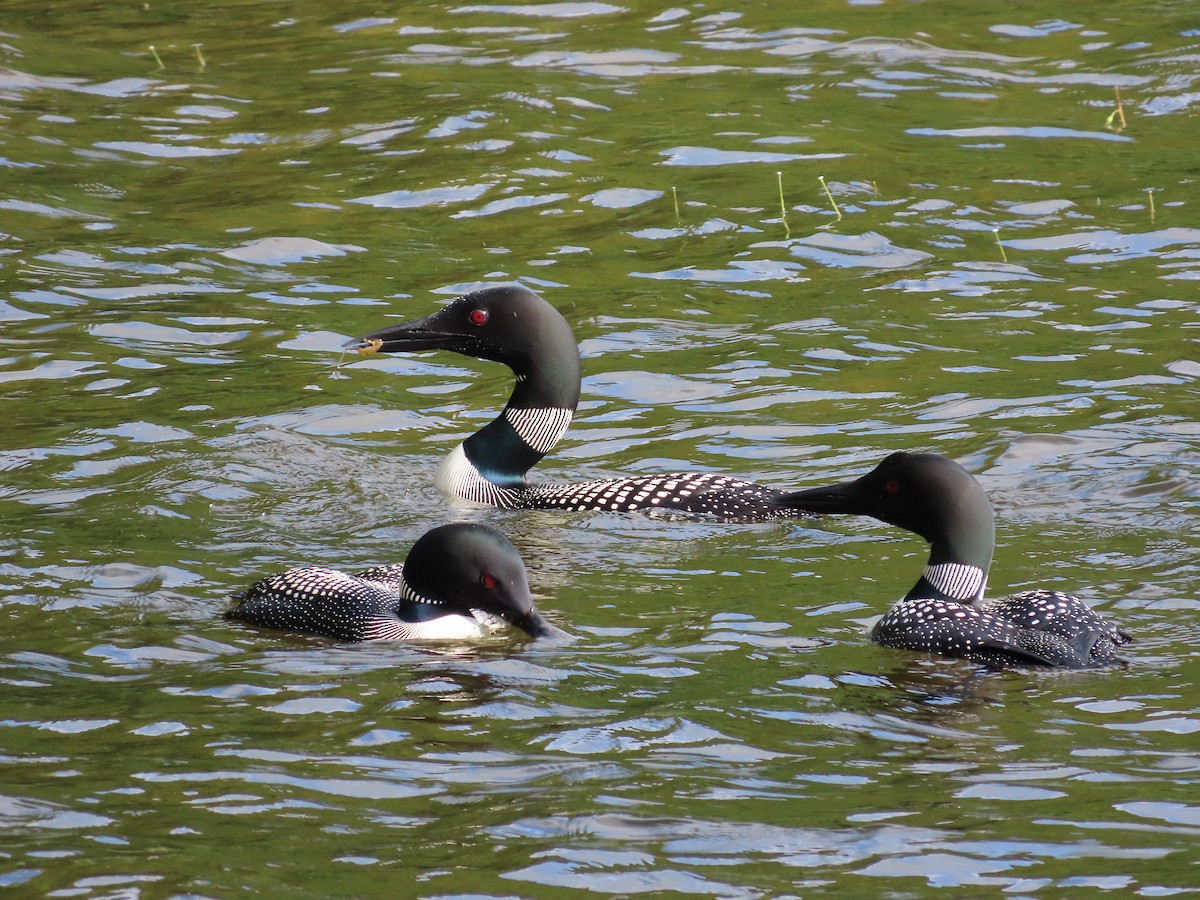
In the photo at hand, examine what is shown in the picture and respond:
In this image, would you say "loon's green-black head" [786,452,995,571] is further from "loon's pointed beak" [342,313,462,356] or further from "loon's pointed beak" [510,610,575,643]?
"loon's pointed beak" [342,313,462,356]

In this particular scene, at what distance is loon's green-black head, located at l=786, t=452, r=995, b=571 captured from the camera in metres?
6.11

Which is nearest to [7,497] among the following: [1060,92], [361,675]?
[361,675]

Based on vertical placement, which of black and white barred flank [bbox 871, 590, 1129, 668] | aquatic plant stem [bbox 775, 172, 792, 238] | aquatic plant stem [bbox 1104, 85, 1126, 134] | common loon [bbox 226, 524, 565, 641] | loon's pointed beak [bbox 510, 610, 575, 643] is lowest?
black and white barred flank [bbox 871, 590, 1129, 668]

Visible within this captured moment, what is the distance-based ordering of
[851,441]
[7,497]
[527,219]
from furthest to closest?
[527,219] → [851,441] → [7,497]

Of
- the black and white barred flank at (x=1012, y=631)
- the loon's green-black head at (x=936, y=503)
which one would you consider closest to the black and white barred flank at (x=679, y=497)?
the loon's green-black head at (x=936, y=503)

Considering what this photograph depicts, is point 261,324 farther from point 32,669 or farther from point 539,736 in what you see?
point 539,736

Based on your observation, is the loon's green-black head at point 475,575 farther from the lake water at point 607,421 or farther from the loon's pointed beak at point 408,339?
the loon's pointed beak at point 408,339

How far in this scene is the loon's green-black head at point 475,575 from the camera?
592cm

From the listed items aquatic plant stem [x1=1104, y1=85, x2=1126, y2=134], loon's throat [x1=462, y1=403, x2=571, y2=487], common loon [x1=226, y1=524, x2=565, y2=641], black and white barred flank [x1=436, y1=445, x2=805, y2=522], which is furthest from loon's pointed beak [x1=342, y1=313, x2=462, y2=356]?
aquatic plant stem [x1=1104, y1=85, x2=1126, y2=134]

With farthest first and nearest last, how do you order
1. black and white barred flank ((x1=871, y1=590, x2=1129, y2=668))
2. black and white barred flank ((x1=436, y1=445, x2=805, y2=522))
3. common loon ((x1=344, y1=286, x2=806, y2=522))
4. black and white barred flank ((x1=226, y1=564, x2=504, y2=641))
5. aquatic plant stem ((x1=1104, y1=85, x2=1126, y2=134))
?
aquatic plant stem ((x1=1104, y1=85, x2=1126, y2=134)) < common loon ((x1=344, y1=286, x2=806, y2=522)) < black and white barred flank ((x1=436, y1=445, x2=805, y2=522)) < black and white barred flank ((x1=226, y1=564, x2=504, y2=641)) < black and white barred flank ((x1=871, y1=590, x2=1129, y2=668))

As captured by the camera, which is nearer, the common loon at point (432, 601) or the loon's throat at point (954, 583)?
the common loon at point (432, 601)

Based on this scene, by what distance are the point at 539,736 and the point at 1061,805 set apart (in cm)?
138

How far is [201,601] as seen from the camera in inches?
249

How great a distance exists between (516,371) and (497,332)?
21 cm
